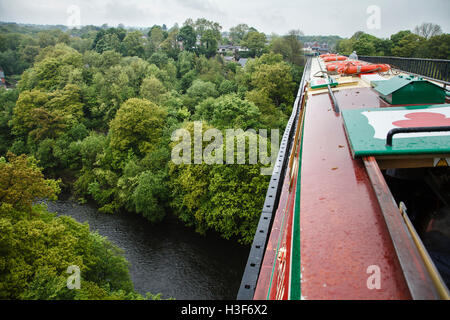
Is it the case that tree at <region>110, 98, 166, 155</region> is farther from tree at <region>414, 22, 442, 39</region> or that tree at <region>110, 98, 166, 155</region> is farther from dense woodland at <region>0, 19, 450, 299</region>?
tree at <region>414, 22, 442, 39</region>

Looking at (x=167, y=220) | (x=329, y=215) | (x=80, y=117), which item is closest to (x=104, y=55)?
(x=80, y=117)

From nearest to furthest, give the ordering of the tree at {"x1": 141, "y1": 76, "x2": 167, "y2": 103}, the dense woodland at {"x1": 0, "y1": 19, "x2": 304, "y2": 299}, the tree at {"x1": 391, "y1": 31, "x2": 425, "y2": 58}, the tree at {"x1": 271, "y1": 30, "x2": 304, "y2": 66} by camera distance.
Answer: the dense woodland at {"x1": 0, "y1": 19, "x2": 304, "y2": 299} → the tree at {"x1": 141, "y1": 76, "x2": 167, "y2": 103} → the tree at {"x1": 391, "y1": 31, "x2": 425, "y2": 58} → the tree at {"x1": 271, "y1": 30, "x2": 304, "y2": 66}

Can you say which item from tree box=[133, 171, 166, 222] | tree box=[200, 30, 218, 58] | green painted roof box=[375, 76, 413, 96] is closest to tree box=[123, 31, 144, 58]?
tree box=[200, 30, 218, 58]

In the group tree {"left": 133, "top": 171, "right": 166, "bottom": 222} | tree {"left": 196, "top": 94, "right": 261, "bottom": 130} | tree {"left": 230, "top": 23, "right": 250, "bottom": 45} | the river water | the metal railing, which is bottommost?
the river water

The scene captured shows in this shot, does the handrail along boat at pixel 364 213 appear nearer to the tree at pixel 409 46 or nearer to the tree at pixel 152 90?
the tree at pixel 152 90

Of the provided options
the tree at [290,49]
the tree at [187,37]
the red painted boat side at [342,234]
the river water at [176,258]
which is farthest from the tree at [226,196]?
the tree at [187,37]

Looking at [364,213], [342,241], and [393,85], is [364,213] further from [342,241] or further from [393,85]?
[393,85]
